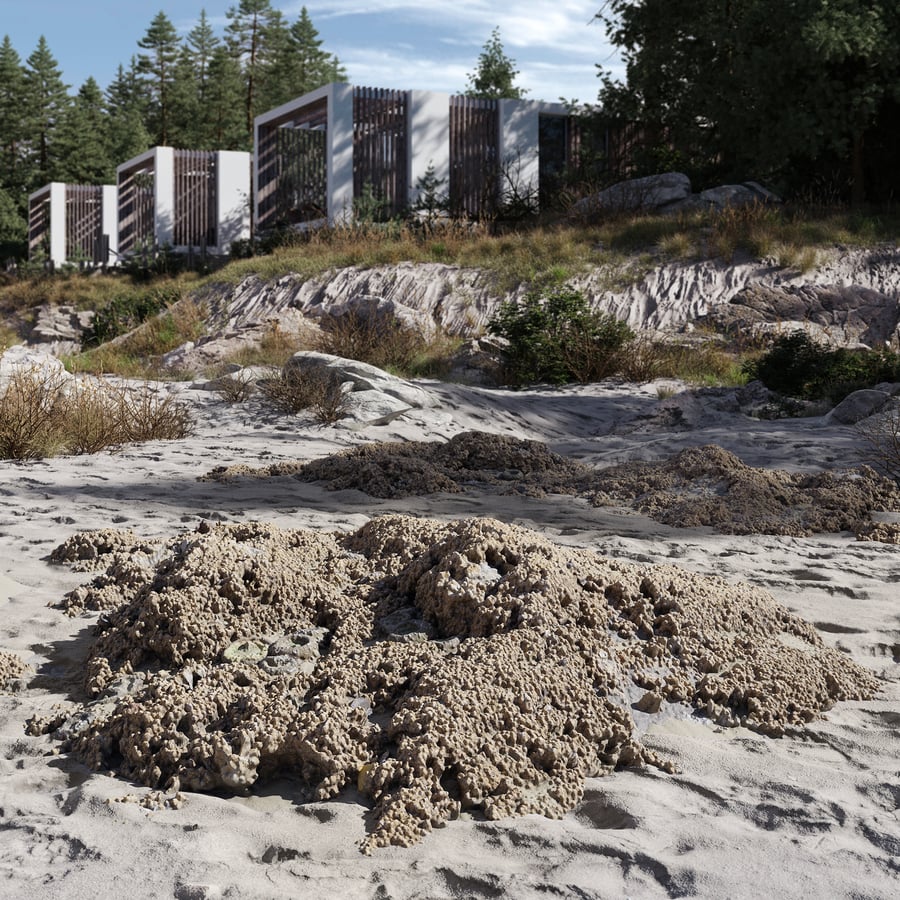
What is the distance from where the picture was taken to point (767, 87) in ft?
63.4

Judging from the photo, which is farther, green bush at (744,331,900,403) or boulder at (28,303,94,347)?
boulder at (28,303,94,347)

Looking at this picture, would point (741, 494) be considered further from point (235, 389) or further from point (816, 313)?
point (816, 313)

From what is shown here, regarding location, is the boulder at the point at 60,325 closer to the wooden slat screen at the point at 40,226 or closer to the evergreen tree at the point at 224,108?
the wooden slat screen at the point at 40,226

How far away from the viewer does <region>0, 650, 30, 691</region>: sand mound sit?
3024mm

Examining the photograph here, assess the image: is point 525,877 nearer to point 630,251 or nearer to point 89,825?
point 89,825

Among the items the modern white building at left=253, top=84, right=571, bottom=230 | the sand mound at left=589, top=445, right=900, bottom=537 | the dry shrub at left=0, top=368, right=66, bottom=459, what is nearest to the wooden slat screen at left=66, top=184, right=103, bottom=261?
the modern white building at left=253, top=84, right=571, bottom=230

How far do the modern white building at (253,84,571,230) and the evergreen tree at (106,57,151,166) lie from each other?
23665 millimetres

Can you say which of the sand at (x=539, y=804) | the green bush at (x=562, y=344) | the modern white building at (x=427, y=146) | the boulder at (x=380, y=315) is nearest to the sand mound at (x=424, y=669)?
the sand at (x=539, y=804)

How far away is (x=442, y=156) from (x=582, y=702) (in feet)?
74.9

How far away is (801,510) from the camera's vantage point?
5.55 m

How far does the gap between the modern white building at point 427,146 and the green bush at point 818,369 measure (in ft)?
40.7

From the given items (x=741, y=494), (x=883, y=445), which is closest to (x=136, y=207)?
(x=883, y=445)

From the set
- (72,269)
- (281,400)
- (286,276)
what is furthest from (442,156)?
(281,400)

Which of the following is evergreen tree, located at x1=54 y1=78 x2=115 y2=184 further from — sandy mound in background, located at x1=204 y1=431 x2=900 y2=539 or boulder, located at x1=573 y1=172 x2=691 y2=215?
sandy mound in background, located at x1=204 y1=431 x2=900 y2=539
